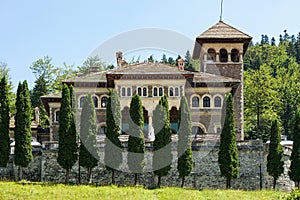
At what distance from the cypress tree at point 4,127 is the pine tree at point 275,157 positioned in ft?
52.0

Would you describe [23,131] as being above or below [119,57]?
below

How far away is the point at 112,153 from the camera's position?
3306cm

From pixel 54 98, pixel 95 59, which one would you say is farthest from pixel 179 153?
pixel 95 59

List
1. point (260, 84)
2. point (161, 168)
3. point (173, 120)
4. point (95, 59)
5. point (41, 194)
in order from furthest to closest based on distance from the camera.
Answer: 1. point (95, 59)
2. point (260, 84)
3. point (173, 120)
4. point (161, 168)
5. point (41, 194)

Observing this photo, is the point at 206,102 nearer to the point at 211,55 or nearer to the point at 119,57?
the point at 211,55

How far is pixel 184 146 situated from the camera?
3331 cm

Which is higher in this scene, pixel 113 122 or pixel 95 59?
pixel 95 59

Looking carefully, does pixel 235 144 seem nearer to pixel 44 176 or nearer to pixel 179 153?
pixel 179 153

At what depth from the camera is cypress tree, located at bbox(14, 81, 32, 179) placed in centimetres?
3272

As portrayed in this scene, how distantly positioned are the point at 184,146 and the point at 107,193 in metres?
6.28

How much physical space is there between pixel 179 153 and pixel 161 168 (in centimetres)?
151

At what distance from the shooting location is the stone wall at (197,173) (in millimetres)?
33719

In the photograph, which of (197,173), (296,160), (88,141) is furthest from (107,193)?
(296,160)

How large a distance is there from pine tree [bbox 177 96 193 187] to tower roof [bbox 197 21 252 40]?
13.8m
